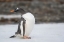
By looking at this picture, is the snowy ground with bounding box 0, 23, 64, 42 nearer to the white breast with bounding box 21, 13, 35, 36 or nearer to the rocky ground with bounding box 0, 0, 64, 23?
the white breast with bounding box 21, 13, 35, 36

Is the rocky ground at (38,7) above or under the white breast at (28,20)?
above

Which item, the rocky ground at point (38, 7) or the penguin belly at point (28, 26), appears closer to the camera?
the penguin belly at point (28, 26)

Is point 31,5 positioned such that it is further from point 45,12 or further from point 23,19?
point 23,19

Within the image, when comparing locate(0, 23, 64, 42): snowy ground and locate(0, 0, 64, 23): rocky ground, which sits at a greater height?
locate(0, 0, 64, 23): rocky ground

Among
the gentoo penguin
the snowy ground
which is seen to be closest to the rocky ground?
the snowy ground

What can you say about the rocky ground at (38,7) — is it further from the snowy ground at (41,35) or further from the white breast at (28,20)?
the white breast at (28,20)

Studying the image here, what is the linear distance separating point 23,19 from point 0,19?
15.8 feet

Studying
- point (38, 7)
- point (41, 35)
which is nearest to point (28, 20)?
point (41, 35)

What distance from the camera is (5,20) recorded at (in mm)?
9078

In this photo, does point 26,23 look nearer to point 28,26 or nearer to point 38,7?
point 28,26

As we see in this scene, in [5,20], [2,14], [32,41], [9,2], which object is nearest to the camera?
[32,41]

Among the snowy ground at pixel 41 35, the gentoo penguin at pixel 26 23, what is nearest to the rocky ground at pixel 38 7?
the snowy ground at pixel 41 35

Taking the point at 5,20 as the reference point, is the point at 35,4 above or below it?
Result: above

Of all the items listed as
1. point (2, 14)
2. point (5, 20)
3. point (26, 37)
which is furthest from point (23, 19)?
point (2, 14)
